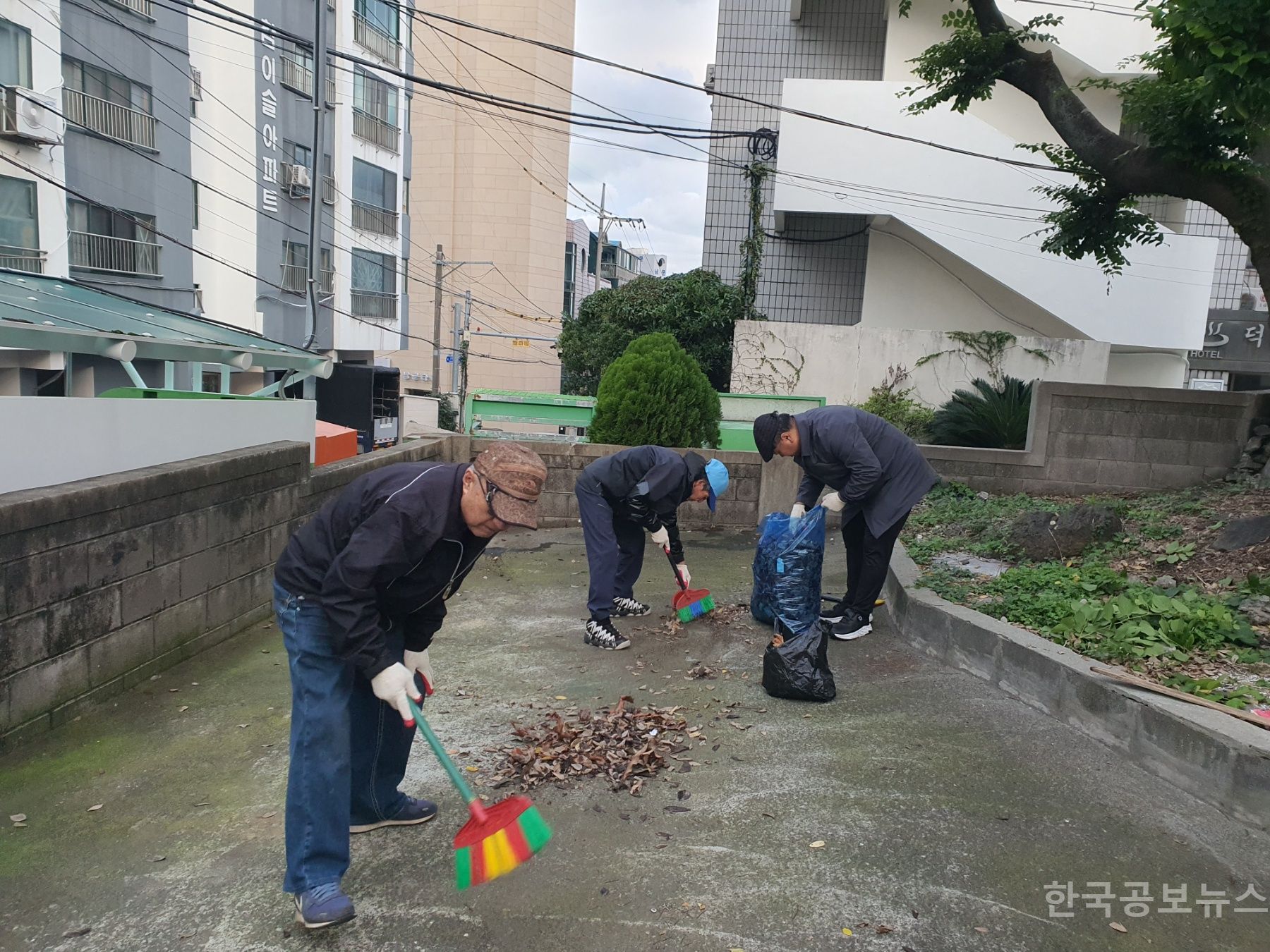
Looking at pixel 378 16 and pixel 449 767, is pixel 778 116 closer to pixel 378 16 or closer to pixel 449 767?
pixel 449 767

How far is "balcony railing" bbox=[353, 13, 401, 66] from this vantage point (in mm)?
25156

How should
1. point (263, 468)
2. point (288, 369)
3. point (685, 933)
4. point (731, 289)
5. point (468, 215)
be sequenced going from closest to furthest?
1. point (685, 933)
2. point (263, 468)
3. point (288, 369)
4. point (731, 289)
5. point (468, 215)

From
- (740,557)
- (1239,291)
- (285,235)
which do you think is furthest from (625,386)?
(285,235)

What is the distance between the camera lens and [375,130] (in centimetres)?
2641

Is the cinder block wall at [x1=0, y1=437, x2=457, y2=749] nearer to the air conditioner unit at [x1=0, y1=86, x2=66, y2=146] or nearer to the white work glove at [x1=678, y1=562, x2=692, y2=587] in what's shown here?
the white work glove at [x1=678, y1=562, x2=692, y2=587]

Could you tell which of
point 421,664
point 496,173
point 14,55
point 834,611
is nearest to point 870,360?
point 834,611

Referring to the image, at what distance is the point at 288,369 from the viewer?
1052 centimetres

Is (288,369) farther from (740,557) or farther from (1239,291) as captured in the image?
(1239,291)

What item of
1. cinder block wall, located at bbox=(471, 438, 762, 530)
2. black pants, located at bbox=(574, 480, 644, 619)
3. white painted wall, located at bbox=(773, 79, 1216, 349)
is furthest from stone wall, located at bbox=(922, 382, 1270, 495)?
white painted wall, located at bbox=(773, 79, 1216, 349)

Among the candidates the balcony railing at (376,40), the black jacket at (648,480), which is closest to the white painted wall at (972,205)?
the black jacket at (648,480)

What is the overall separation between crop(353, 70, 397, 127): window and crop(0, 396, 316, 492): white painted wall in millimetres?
22799

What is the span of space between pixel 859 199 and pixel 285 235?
16708 mm

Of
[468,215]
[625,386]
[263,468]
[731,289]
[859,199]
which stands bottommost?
[263,468]

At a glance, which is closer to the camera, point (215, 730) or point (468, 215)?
point (215, 730)
